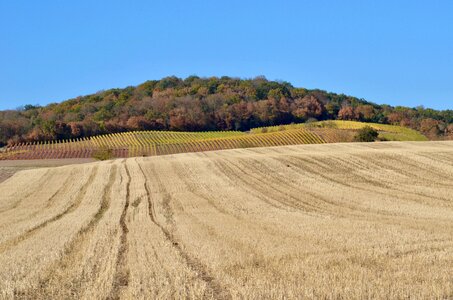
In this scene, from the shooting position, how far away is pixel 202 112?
125 meters

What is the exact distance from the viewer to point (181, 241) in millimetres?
14195

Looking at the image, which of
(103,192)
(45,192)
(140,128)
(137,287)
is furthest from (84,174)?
(140,128)

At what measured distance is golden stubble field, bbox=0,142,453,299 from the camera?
905 centimetres

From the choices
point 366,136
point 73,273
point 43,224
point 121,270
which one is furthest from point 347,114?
point 73,273

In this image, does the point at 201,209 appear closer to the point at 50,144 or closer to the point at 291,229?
the point at 291,229

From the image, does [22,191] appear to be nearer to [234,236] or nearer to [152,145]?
[234,236]

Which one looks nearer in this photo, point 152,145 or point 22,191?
point 22,191

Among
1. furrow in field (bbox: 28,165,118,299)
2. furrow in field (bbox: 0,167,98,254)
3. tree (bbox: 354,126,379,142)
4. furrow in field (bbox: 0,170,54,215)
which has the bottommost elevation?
furrow in field (bbox: 0,170,54,215)

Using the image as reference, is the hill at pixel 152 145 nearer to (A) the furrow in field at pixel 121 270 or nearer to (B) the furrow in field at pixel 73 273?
(A) the furrow in field at pixel 121 270

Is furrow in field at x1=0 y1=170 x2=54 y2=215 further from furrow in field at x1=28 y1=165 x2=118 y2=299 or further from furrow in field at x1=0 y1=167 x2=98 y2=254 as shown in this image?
furrow in field at x1=28 y1=165 x2=118 y2=299

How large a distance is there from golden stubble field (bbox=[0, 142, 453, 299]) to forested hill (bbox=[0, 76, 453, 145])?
72233mm

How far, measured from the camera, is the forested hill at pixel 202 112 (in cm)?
10662

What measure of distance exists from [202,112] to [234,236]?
111 metres

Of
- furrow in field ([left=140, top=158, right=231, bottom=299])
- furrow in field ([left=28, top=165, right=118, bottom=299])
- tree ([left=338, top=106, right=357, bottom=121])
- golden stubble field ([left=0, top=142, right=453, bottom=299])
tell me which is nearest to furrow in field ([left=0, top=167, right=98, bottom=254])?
golden stubble field ([left=0, top=142, right=453, bottom=299])
